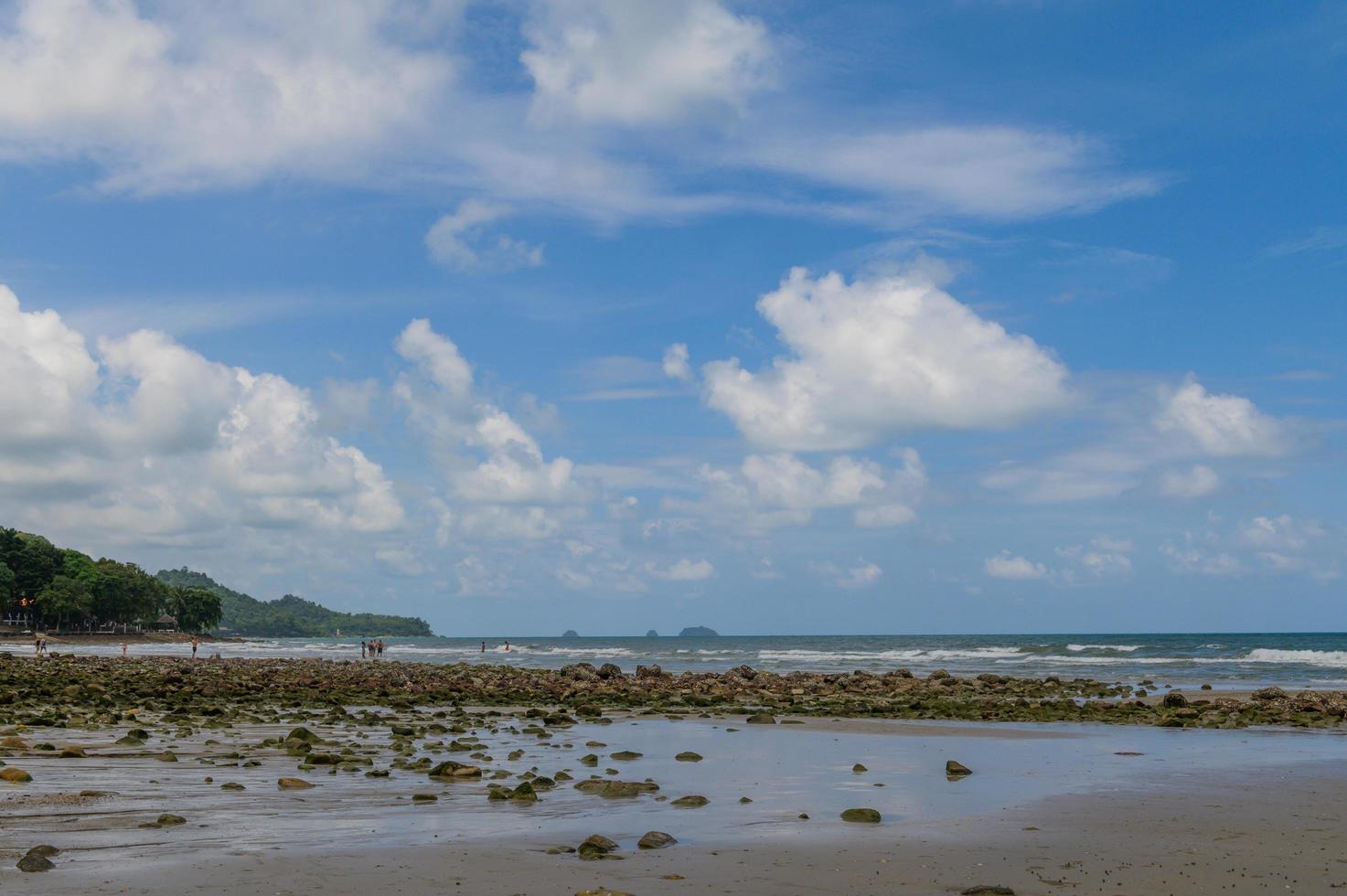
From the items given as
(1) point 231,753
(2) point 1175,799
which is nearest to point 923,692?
(2) point 1175,799

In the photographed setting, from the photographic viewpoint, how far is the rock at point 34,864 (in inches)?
364

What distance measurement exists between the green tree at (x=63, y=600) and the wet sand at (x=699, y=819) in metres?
152

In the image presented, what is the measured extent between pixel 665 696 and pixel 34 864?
2864 cm

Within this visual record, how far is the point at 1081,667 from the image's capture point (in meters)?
65.9

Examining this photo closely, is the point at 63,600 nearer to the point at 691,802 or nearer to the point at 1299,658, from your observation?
the point at 1299,658

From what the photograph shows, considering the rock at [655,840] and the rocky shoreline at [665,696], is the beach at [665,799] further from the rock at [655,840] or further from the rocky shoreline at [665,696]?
the rocky shoreline at [665,696]

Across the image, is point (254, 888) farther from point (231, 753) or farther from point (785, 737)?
point (785, 737)

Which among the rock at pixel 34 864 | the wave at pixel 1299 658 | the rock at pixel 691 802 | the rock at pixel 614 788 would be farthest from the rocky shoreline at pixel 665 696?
the wave at pixel 1299 658

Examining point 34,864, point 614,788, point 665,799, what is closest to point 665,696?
point 614,788

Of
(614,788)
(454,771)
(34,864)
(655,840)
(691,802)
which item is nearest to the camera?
(34,864)

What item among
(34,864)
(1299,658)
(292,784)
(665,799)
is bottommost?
(1299,658)

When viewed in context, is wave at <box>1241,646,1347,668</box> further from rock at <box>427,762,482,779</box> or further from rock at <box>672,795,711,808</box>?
rock at <box>427,762,482,779</box>

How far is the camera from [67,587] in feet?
512

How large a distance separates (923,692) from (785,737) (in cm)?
1561
